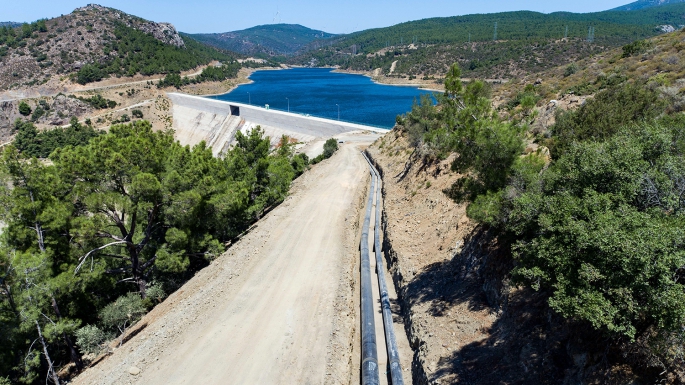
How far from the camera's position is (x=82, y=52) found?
123750 millimetres

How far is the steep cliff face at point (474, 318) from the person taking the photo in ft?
24.7

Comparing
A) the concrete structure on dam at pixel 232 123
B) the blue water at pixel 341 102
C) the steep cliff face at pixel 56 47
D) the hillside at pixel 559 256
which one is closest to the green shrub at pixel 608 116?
the hillside at pixel 559 256

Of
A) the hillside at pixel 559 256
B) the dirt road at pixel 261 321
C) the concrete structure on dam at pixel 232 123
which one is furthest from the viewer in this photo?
the concrete structure on dam at pixel 232 123

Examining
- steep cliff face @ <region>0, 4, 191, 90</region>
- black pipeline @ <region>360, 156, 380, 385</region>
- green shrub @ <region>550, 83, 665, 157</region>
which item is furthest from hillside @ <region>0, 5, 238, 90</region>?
green shrub @ <region>550, 83, 665, 157</region>

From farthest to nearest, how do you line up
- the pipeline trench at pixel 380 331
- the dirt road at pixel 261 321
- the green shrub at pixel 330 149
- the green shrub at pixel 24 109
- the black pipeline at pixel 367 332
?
1. the green shrub at pixel 24 109
2. the green shrub at pixel 330 149
3. the dirt road at pixel 261 321
4. the pipeline trench at pixel 380 331
5. the black pipeline at pixel 367 332

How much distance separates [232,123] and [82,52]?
8177 centimetres

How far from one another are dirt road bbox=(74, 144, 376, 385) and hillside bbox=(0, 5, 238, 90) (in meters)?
119

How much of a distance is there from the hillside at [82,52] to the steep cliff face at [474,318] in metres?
125

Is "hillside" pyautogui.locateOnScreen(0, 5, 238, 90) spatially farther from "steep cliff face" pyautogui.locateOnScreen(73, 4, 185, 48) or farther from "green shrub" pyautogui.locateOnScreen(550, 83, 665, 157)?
"green shrub" pyautogui.locateOnScreen(550, 83, 665, 157)

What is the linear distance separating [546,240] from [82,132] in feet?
301

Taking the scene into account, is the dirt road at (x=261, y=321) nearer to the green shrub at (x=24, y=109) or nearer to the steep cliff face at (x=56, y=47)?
the green shrub at (x=24, y=109)

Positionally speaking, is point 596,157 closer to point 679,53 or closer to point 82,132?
point 679,53

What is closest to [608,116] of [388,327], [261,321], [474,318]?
[474,318]

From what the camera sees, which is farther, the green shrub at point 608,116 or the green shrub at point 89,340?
the green shrub at point 89,340
